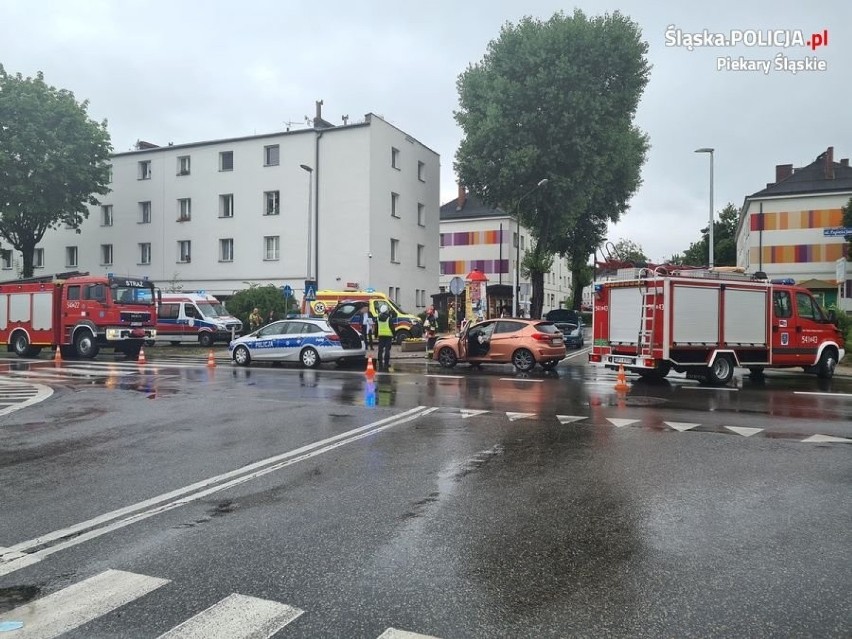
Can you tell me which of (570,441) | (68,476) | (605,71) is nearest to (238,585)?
(68,476)

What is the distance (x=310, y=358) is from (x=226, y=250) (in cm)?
2258

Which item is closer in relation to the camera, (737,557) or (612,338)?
(737,557)

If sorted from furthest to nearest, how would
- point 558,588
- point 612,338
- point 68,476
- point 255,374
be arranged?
point 255,374 < point 612,338 < point 68,476 < point 558,588

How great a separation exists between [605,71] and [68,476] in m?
32.3

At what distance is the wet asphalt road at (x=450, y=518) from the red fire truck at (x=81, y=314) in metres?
13.4

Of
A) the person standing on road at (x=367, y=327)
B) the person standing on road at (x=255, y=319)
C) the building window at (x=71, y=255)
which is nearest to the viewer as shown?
the person standing on road at (x=367, y=327)

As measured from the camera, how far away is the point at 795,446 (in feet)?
26.3

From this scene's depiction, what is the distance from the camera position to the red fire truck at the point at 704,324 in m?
15.1

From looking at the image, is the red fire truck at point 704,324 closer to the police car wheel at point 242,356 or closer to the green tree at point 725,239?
the police car wheel at point 242,356

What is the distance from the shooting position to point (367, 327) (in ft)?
86.9

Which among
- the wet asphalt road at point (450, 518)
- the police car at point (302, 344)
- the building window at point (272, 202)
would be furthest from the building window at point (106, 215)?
the wet asphalt road at point (450, 518)

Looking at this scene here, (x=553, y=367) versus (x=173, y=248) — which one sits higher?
(x=173, y=248)

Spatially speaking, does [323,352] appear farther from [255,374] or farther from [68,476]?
[68,476]

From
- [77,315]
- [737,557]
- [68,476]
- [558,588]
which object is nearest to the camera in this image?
[558,588]
